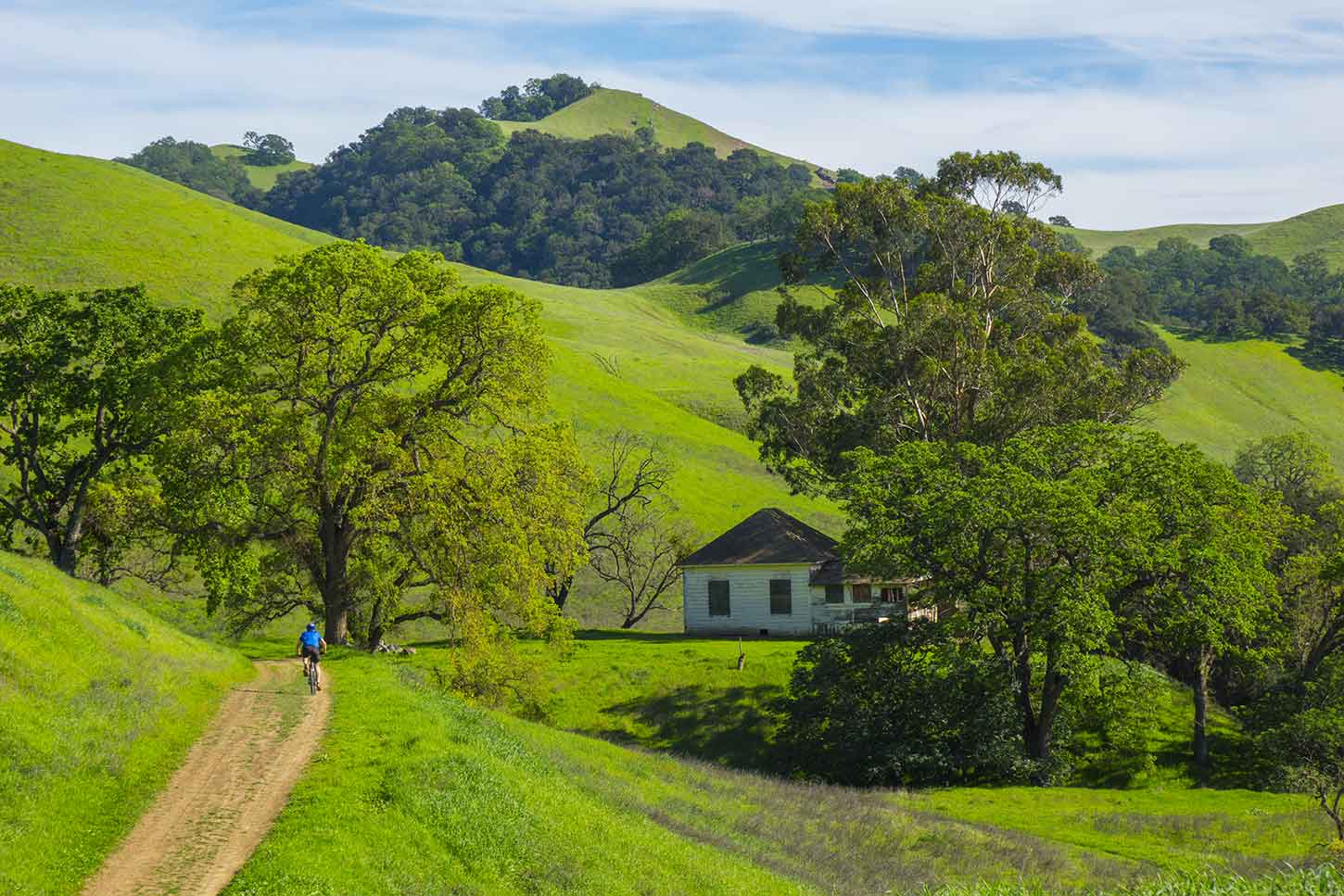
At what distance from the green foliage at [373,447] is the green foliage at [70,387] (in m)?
6.30

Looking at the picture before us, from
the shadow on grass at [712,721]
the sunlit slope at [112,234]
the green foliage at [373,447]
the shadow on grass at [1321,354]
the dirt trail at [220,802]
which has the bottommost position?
the shadow on grass at [712,721]

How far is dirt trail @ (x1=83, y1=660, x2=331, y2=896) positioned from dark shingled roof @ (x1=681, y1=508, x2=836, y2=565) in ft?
126

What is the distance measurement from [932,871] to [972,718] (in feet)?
65.5

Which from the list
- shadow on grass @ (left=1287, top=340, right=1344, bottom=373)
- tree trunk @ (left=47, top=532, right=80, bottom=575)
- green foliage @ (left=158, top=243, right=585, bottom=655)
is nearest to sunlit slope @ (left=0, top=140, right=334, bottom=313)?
tree trunk @ (left=47, top=532, right=80, bottom=575)

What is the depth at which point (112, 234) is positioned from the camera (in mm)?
102625

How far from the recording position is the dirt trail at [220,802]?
16.1m

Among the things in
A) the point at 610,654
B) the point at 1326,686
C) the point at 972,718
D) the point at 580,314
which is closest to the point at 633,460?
the point at 610,654

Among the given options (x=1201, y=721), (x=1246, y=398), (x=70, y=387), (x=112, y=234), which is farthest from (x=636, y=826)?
(x=1246, y=398)

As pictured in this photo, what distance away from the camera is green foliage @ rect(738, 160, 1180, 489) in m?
59.5

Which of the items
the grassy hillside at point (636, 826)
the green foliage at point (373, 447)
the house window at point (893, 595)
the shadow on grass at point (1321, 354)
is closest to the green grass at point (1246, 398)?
the shadow on grass at point (1321, 354)

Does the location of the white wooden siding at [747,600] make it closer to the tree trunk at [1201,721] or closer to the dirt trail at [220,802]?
the tree trunk at [1201,721]

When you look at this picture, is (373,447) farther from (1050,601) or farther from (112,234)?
(112,234)

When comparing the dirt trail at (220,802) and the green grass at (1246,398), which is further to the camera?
the green grass at (1246,398)

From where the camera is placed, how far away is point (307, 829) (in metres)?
17.6
